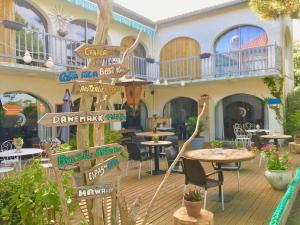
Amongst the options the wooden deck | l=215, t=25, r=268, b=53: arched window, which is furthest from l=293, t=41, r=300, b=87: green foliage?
the wooden deck

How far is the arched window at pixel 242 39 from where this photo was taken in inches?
484

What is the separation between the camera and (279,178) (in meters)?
5.35

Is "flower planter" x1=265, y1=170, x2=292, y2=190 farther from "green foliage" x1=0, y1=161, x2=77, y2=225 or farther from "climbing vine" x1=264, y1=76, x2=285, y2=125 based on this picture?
"climbing vine" x1=264, y1=76, x2=285, y2=125

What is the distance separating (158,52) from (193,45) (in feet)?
6.11

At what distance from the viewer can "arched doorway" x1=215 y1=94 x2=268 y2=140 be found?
12.6 metres

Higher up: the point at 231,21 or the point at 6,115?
the point at 231,21

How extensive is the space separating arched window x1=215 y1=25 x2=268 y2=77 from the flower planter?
22.4 ft

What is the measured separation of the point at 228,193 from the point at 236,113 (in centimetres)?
832

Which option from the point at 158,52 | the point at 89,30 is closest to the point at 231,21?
the point at 158,52

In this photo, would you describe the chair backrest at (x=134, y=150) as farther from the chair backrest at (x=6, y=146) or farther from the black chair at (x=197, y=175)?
the chair backrest at (x=6, y=146)

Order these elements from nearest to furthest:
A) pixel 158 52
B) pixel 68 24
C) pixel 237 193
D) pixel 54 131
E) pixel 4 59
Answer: pixel 237 193 < pixel 4 59 < pixel 54 131 < pixel 68 24 < pixel 158 52

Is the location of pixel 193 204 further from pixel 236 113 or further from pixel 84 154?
pixel 236 113

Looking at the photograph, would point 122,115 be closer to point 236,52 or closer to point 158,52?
point 236,52

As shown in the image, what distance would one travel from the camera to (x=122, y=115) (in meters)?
2.64
